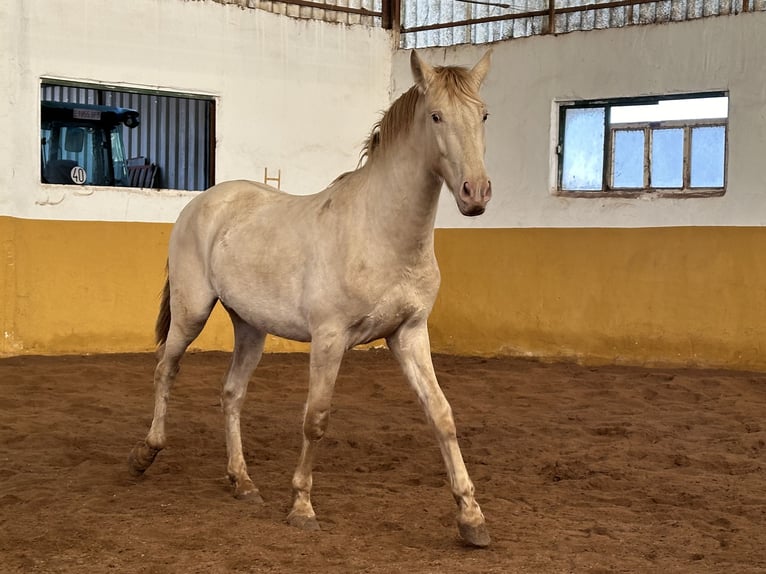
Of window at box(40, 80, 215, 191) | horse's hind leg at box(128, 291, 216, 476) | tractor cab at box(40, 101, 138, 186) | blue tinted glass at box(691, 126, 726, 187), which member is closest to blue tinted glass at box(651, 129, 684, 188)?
blue tinted glass at box(691, 126, 726, 187)

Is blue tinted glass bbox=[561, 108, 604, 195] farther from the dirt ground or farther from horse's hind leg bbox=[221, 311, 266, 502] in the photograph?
horse's hind leg bbox=[221, 311, 266, 502]

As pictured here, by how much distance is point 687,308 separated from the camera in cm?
1001

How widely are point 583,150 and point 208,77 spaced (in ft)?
13.4

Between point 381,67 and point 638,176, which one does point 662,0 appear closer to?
point 638,176

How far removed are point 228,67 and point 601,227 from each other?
436 cm

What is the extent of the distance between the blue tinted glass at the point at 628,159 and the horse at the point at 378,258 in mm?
6164

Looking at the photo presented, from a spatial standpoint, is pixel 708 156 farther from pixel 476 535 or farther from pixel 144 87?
pixel 476 535

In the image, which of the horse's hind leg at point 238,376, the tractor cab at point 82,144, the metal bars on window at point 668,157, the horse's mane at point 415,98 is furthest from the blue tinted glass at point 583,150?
the horse's mane at point 415,98

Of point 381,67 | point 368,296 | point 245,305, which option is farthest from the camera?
point 381,67

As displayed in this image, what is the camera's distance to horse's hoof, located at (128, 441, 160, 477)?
17.8ft

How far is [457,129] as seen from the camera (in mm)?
4070

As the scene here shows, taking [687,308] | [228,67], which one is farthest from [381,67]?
[687,308]

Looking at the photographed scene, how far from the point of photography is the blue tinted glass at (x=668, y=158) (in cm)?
1021

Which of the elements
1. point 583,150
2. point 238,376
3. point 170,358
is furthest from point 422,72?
point 583,150
